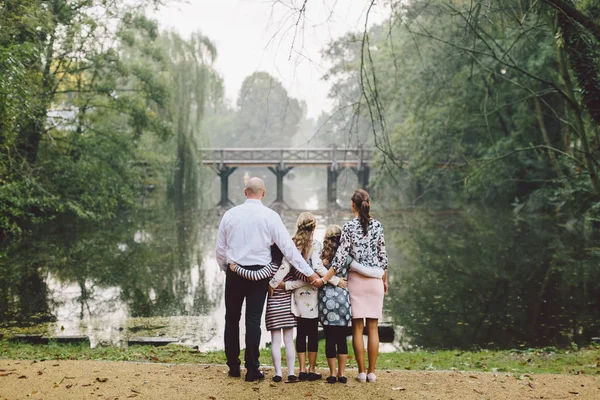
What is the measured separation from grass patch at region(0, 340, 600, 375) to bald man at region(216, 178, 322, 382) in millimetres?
1752

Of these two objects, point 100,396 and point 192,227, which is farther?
point 192,227

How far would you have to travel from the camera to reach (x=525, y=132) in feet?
79.9

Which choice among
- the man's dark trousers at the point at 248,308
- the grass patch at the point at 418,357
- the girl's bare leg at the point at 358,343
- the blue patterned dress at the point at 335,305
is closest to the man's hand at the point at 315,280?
the blue patterned dress at the point at 335,305

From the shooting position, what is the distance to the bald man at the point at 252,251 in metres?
4.51

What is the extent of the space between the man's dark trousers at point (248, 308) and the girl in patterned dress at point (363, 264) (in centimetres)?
55

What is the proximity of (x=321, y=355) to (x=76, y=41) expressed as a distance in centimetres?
1446

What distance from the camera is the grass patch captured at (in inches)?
241

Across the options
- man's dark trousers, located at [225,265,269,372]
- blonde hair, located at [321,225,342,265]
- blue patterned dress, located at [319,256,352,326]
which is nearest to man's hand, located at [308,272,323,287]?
blue patterned dress, located at [319,256,352,326]

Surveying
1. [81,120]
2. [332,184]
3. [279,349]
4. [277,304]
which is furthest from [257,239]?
[332,184]

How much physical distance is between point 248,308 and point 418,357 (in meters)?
3.21

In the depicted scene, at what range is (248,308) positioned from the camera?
461 cm

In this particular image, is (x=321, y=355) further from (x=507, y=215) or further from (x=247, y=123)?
(x=247, y=123)

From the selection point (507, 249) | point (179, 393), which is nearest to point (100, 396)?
point (179, 393)

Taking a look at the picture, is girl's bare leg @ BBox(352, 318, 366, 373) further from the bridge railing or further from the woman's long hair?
the bridge railing
